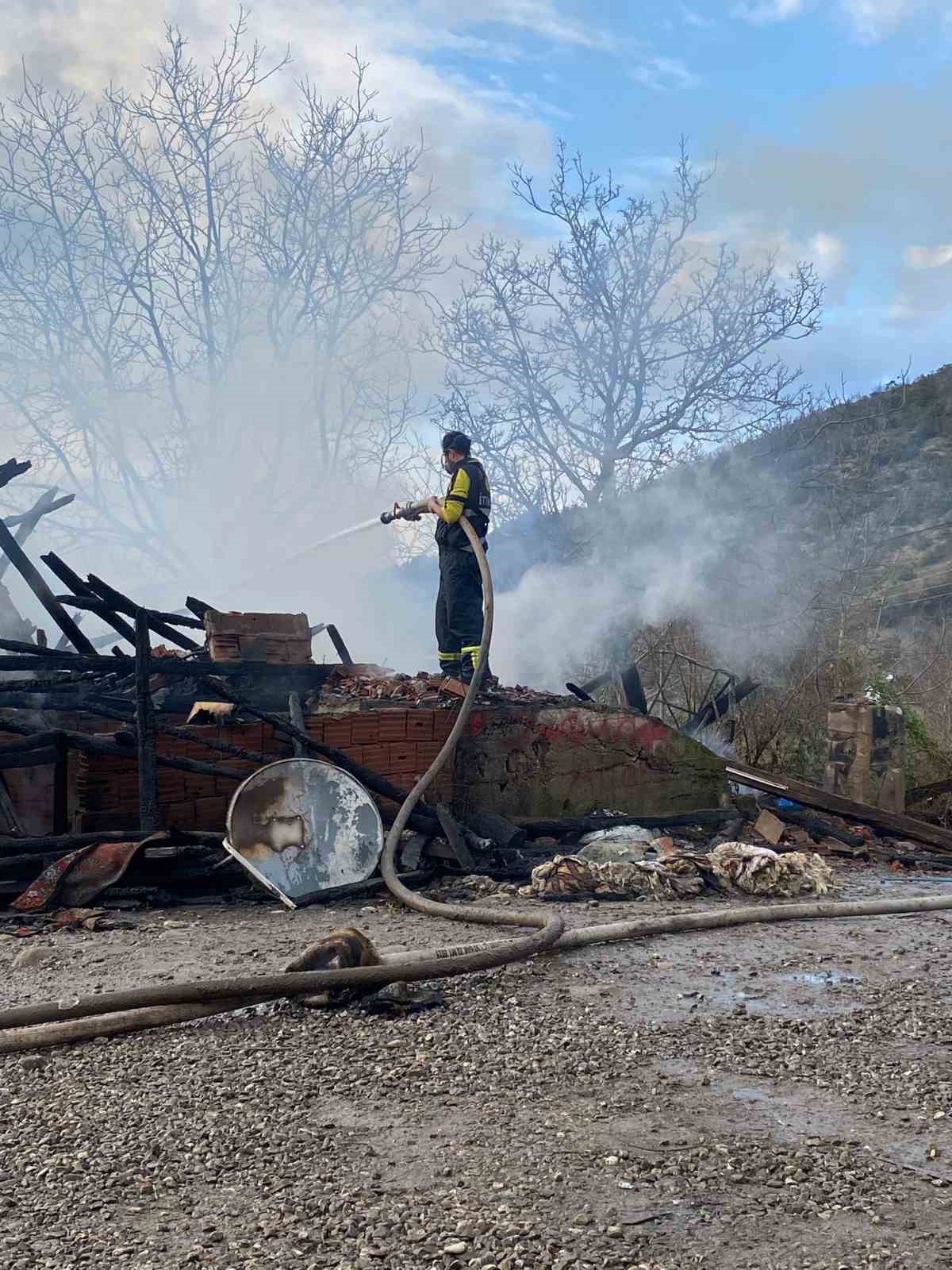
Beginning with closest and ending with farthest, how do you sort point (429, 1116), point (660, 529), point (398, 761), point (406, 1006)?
point (429, 1116) → point (406, 1006) → point (398, 761) → point (660, 529)

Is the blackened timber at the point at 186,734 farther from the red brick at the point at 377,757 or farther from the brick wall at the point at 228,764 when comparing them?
the red brick at the point at 377,757

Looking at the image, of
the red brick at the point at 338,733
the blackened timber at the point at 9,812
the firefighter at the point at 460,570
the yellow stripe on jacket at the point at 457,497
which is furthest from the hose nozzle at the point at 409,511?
the blackened timber at the point at 9,812

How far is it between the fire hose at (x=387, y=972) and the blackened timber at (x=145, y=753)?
1.58 metres

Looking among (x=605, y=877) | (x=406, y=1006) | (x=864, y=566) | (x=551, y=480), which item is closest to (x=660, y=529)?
(x=551, y=480)

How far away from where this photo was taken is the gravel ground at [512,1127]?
8.00 ft

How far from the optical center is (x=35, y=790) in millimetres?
7141

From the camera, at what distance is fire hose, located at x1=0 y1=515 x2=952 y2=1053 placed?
3676mm

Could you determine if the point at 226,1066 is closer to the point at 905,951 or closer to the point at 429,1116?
the point at 429,1116

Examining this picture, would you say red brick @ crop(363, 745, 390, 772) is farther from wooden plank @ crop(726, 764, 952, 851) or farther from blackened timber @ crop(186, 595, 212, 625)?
wooden plank @ crop(726, 764, 952, 851)

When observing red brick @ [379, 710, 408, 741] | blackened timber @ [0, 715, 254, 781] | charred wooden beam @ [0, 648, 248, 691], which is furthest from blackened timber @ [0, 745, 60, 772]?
red brick @ [379, 710, 408, 741]

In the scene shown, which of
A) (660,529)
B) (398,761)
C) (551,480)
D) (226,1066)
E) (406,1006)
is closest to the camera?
(226,1066)

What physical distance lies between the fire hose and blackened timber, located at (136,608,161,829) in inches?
62.2

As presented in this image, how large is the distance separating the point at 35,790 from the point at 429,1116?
481 centimetres

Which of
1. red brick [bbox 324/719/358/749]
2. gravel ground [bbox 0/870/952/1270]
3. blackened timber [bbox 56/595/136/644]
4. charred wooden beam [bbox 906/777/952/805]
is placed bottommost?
gravel ground [bbox 0/870/952/1270]
